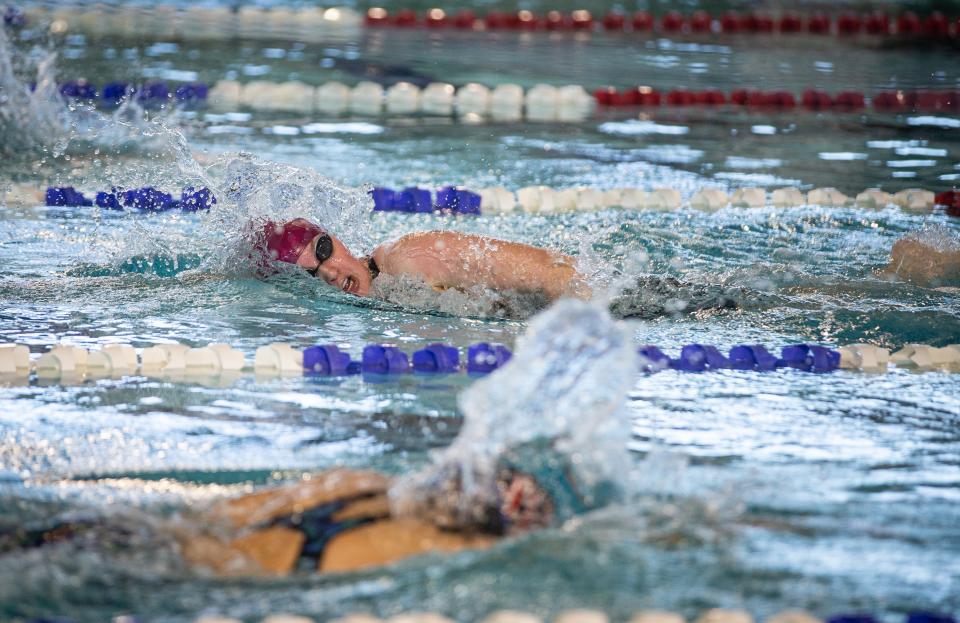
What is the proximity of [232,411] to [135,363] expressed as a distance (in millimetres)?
467

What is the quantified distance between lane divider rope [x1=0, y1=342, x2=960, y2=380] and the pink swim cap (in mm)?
522

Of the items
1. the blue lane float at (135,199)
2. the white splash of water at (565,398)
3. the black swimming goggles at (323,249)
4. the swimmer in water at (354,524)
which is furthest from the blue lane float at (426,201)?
the swimmer in water at (354,524)

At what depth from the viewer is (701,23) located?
10.6 meters

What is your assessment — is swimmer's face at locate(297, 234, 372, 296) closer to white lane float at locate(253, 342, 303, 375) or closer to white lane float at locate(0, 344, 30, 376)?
white lane float at locate(253, 342, 303, 375)

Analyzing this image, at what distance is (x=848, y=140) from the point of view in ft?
22.5

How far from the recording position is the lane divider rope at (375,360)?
3328 mm

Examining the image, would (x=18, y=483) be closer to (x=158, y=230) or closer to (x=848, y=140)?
(x=158, y=230)

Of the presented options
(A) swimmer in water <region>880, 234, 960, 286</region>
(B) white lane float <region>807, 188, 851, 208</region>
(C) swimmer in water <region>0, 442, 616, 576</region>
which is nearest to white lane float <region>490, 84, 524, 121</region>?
(B) white lane float <region>807, 188, 851, 208</region>

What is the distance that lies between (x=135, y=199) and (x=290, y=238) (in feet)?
5.74

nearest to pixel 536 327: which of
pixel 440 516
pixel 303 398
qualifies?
pixel 440 516

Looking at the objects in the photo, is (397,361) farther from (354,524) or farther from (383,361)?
(354,524)

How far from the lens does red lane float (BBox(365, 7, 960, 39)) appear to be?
10.4 metres

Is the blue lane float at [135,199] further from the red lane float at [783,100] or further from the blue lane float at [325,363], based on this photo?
the red lane float at [783,100]

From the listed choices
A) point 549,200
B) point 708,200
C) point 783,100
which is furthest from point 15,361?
point 783,100
